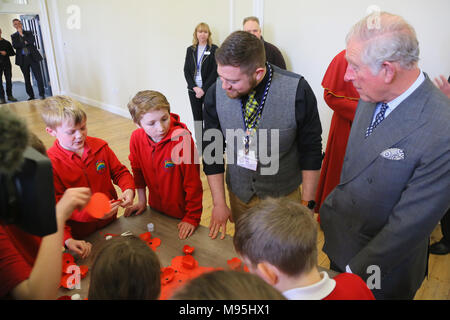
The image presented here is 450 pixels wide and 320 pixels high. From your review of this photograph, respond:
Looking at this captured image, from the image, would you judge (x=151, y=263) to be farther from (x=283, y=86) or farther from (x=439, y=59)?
(x=439, y=59)

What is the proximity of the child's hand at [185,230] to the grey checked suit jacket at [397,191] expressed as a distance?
0.66 m

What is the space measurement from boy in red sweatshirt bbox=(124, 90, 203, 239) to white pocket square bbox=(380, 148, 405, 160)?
880 mm

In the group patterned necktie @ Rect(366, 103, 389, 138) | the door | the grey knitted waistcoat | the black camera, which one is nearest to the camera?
the black camera

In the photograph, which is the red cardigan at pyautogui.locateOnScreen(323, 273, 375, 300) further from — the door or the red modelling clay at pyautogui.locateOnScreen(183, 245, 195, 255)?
the door

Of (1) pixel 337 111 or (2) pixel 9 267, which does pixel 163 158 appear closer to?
(2) pixel 9 267

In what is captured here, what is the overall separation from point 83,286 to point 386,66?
52.3 inches

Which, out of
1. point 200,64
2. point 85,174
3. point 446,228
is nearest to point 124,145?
point 200,64

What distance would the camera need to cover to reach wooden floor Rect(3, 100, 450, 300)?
214cm

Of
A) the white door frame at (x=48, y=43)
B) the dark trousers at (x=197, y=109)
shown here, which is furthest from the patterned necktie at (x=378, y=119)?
the white door frame at (x=48, y=43)

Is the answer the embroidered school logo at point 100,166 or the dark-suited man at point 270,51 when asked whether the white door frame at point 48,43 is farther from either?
the embroidered school logo at point 100,166

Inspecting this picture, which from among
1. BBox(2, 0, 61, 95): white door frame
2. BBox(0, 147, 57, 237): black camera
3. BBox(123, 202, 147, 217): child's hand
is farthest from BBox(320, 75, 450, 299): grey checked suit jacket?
BBox(2, 0, 61, 95): white door frame

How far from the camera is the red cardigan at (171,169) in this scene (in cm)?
163

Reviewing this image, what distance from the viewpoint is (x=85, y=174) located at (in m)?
1.55

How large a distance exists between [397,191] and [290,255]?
56 centimetres
